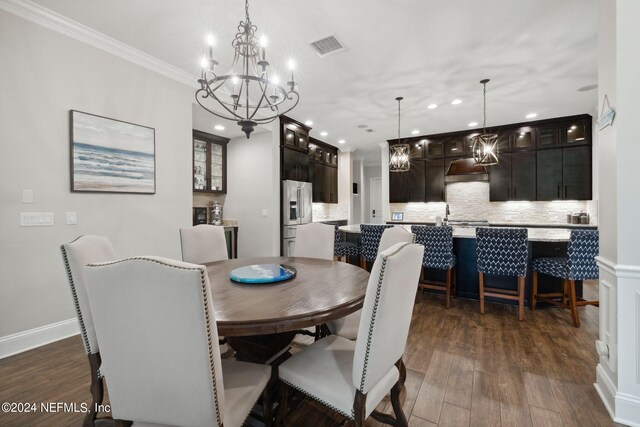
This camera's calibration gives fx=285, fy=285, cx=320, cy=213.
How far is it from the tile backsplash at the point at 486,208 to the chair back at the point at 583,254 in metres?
3.31

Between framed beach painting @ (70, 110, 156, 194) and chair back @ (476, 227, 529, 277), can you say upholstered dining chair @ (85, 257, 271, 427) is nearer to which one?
framed beach painting @ (70, 110, 156, 194)

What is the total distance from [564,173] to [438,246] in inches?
155

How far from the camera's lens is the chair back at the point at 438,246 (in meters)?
3.26

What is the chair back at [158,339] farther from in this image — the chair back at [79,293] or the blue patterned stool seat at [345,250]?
the blue patterned stool seat at [345,250]

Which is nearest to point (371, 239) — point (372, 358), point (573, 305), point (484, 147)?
point (484, 147)

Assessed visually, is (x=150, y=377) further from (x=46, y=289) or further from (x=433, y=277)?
(x=433, y=277)

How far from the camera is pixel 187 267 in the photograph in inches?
32.4

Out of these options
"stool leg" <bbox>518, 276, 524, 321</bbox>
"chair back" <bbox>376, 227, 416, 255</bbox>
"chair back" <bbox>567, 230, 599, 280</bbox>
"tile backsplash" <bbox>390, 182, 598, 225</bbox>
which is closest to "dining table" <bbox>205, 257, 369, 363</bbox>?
"chair back" <bbox>376, 227, 416, 255</bbox>

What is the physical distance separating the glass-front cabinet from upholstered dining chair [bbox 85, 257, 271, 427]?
13.8ft

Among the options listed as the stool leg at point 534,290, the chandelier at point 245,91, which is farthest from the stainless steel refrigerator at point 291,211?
the stool leg at point 534,290

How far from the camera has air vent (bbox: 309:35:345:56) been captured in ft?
9.07

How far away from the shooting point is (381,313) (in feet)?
3.43

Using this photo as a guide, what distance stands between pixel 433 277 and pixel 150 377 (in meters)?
3.60

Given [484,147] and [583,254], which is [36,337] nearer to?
[583,254]
